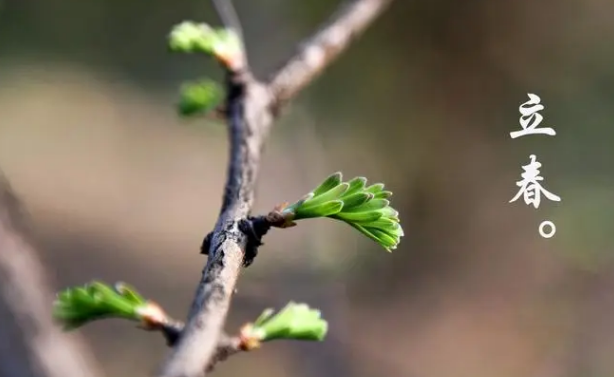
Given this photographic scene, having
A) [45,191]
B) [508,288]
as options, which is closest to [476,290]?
[508,288]

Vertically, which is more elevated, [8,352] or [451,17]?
[451,17]

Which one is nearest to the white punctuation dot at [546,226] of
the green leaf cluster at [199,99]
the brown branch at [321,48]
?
the brown branch at [321,48]

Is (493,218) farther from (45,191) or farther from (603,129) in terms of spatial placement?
(45,191)

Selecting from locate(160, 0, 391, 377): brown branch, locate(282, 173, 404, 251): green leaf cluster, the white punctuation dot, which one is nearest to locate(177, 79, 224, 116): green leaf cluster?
locate(160, 0, 391, 377): brown branch

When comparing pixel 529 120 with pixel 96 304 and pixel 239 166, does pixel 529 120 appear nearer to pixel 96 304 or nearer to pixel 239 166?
pixel 239 166

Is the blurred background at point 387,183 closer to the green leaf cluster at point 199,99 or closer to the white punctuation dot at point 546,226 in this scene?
the white punctuation dot at point 546,226

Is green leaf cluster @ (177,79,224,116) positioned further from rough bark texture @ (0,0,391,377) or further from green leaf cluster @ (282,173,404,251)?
green leaf cluster @ (282,173,404,251)
